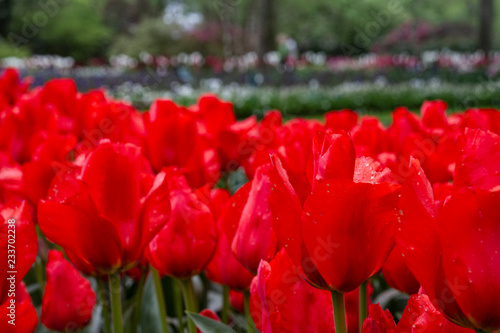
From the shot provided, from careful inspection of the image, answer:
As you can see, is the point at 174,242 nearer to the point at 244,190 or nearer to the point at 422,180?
the point at 244,190

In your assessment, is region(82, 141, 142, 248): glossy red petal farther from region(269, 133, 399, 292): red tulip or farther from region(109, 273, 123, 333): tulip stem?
region(269, 133, 399, 292): red tulip

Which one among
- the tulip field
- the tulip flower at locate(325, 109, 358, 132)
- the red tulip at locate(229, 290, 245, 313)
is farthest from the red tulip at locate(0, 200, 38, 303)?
the tulip flower at locate(325, 109, 358, 132)

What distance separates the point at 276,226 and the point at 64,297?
566mm

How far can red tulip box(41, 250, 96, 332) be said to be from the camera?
3.66ft

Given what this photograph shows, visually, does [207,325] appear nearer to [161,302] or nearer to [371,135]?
[161,302]

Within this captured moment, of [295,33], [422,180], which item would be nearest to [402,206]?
[422,180]

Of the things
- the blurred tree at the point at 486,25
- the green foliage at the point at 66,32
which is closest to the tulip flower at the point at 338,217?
the blurred tree at the point at 486,25

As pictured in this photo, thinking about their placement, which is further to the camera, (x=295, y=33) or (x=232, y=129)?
(x=295, y=33)

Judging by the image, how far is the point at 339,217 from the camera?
0.67 metres

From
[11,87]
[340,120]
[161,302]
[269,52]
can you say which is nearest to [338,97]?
[269,52]

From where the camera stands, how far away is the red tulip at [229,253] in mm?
1021

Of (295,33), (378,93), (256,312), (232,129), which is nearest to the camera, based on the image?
(256,312)

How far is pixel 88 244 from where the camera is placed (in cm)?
92

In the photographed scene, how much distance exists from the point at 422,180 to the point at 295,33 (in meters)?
41.6
